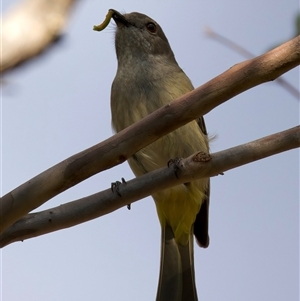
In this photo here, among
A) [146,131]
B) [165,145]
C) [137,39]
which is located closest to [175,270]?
[165,145]

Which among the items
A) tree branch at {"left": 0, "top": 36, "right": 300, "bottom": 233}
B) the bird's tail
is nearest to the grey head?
the bird's tail

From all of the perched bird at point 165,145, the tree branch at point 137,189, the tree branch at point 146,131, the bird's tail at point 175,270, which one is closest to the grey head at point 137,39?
the perched bird at point 165,145

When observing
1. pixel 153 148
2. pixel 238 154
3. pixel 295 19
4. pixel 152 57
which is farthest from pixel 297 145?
pixel 152 57

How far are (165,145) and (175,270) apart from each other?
115 centimetres

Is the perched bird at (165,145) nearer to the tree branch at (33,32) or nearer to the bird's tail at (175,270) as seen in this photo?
the bird's tail at (175,270)

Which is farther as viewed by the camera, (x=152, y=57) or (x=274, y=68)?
(x=152, y=57)

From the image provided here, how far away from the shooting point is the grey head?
540 centimetres

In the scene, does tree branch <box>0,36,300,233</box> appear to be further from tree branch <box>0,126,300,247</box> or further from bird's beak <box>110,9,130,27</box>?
bird's beak <box>110,9,130,27</box>

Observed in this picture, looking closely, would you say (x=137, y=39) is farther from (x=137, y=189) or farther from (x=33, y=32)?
(x=33, y=32)

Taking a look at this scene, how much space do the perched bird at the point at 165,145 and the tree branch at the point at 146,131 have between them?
2232mm

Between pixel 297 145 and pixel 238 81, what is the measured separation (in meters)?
0.48

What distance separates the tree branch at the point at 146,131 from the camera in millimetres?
2336

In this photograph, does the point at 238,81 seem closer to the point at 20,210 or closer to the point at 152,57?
the point at 20,210

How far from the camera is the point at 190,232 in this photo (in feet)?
16.9
